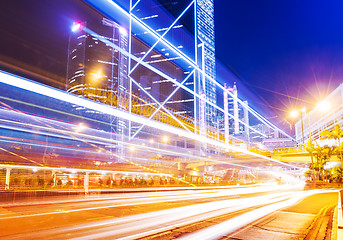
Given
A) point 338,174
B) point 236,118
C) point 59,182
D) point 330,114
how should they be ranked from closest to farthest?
point 59,182 < point 338,174 < point 236,118 < point 330,114

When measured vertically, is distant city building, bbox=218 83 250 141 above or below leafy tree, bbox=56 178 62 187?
above

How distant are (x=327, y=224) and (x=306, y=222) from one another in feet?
1.78

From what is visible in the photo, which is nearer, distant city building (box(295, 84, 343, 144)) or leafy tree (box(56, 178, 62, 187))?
leafy tree (box(56, 178, 62, 187))

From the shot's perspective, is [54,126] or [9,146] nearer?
[9,146]

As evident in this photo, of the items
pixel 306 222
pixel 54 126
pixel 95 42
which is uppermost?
pixel 95 42

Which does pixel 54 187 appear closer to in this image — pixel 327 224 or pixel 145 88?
pixel 327 224

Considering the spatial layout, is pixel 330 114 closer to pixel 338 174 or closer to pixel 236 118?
pixel 236 118

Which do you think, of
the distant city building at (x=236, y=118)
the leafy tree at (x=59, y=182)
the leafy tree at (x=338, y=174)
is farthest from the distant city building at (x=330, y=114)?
the leafy tree at (x=59, y=182)

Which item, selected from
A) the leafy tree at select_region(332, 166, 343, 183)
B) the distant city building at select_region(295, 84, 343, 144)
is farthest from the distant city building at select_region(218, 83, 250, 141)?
the leafy tree at select_region(332, 166, 343, 183)

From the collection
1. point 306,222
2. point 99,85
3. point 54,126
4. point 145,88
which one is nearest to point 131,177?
point 54,126

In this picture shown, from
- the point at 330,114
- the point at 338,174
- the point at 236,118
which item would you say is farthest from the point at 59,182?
the point at 330,114

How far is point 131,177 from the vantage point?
2162 centimetres

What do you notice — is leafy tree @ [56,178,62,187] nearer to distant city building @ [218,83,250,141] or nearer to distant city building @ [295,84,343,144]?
distant city building @ [218,83,250,141]

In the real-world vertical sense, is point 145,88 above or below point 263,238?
above
